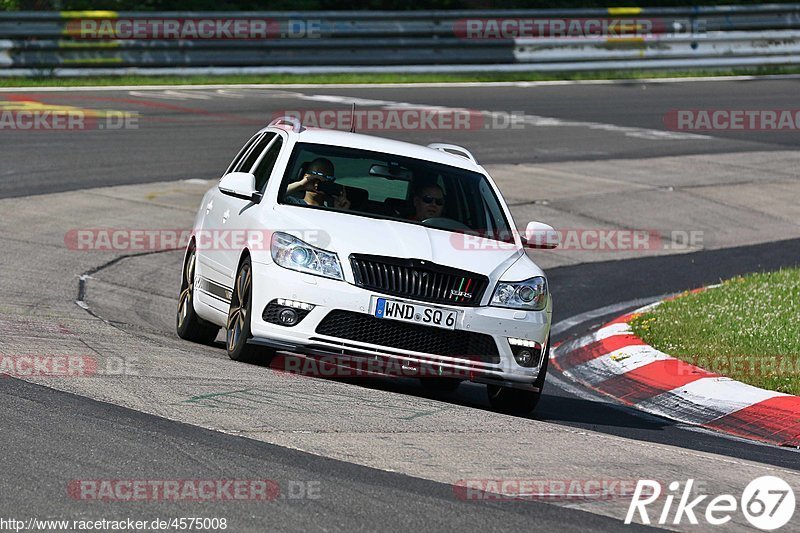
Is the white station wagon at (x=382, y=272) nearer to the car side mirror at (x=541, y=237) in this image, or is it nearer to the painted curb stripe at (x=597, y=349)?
the car side mirror at (x=541, y=237)

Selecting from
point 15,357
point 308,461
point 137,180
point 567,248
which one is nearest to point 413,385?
point 15,357

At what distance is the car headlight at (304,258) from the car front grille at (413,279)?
12 cm

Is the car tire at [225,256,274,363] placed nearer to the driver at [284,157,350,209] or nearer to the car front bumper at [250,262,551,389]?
the car front bumper at [250,262,551,389]

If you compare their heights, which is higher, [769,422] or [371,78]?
[769,422]

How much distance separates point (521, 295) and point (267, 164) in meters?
2.31

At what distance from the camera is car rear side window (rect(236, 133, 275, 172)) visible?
34.7 ft

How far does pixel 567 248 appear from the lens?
16594 mm

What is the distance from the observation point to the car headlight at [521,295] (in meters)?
8.73

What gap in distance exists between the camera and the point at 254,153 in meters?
10.7

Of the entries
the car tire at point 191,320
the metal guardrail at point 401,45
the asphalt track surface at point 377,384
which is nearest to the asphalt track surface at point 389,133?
the asphalt track surface at point 377,384

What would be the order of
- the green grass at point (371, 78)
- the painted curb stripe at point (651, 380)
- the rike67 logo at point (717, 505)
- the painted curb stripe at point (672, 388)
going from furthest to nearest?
the green grass at point (371, 78) < the painted curb stripe at point (651, 380) < the painted curb stripe at point (672, 388) < the rike67 logo at point (717, 505)

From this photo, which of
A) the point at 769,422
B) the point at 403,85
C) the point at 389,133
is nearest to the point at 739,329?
the point at 769,422

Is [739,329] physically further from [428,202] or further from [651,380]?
[428,202]

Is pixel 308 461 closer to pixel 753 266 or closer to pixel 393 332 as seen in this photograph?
pixel 393 332
